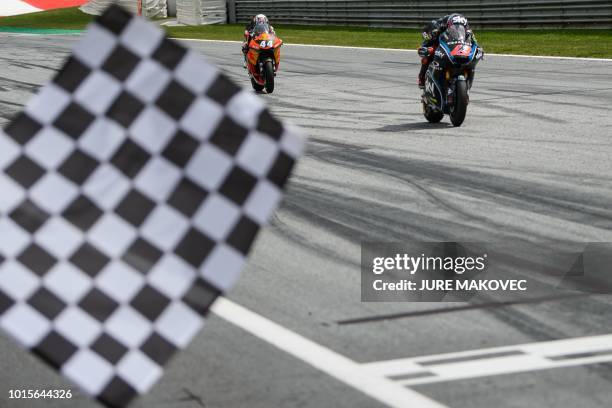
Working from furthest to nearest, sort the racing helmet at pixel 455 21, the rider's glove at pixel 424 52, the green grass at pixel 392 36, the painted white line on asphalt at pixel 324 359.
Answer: the green grass at pixel 392 36, the rider's glove at pixel 424 52, the racing helmet at pixel 455 21, the painted white line on asphalt at pixel 324 359

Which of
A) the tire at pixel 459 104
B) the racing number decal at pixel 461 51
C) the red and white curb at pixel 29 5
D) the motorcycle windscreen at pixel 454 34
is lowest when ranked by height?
the red and white curb at pixel 29 5

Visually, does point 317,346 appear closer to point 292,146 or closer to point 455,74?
point 292,146

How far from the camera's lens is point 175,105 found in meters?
2.90

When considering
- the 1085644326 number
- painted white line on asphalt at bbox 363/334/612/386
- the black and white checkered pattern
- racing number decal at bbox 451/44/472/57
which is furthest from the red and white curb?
the black and white checkered pattern

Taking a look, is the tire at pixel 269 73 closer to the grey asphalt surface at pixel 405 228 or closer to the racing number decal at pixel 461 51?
the grey asphalt surface at pixel 405 228

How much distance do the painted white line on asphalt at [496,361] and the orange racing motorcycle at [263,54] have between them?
508 inches

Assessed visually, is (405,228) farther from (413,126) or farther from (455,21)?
(413,126)

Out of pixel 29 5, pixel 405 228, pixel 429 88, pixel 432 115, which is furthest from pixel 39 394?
pixel 29 5

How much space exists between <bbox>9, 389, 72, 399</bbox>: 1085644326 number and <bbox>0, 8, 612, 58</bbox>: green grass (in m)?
18.6

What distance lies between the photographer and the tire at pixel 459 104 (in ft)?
41.9

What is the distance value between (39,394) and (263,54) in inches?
530

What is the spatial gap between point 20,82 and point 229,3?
76.7ft

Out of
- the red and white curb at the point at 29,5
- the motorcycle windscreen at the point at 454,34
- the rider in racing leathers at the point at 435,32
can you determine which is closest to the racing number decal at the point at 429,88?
the rider in racing leathers at the point at 435,32

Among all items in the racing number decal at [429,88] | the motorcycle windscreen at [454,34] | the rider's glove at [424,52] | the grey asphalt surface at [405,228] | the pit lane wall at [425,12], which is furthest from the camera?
the pit lane wall at [425,12]
